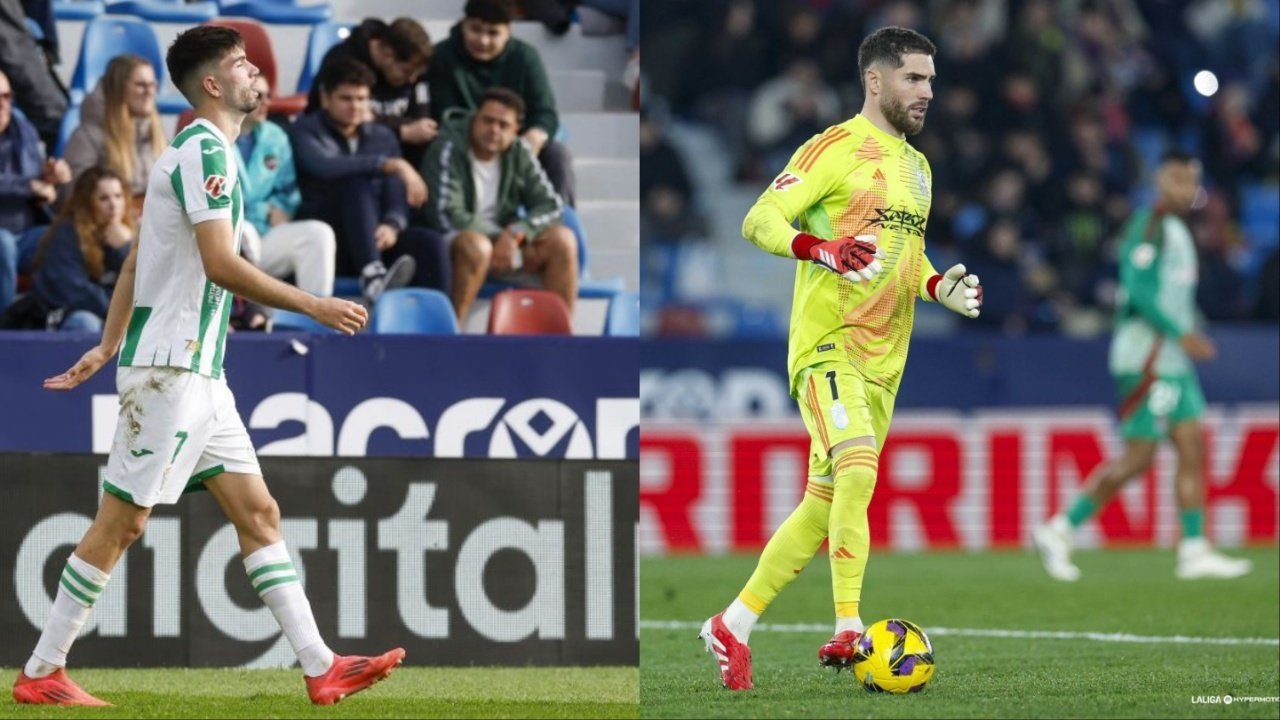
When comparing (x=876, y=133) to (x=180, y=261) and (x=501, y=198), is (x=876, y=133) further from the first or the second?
(x=501, y=198)

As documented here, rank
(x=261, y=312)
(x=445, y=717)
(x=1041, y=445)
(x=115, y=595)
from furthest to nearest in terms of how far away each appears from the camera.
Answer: (x=1041, y=445), (x=261, y=312), (x=115, y=595), (x=445, y=717)

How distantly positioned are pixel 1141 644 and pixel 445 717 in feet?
11.6

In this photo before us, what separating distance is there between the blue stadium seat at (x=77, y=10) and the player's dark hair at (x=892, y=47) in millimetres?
5109

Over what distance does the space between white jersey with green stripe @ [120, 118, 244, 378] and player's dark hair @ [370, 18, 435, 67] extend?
3.28 m

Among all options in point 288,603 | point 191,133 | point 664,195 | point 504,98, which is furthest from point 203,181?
point 664,195

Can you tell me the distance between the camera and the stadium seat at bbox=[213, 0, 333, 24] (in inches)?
390

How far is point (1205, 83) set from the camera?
19281mm

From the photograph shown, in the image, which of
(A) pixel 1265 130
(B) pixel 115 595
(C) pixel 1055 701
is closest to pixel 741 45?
(A) pixel 1265 130

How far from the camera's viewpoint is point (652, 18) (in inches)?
744

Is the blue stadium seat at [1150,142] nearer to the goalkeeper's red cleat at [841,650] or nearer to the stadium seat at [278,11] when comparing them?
the stadium seat at [278,11]


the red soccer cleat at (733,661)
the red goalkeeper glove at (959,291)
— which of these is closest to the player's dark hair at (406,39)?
the red goalkeeper glove at (959,291)

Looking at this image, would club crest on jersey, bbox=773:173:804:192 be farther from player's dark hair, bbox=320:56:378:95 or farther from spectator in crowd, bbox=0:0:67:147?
spectator in crowd, bbox=0:0:67:147

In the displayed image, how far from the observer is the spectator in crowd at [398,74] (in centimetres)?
923

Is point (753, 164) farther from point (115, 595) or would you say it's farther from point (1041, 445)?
point (115, 595)
